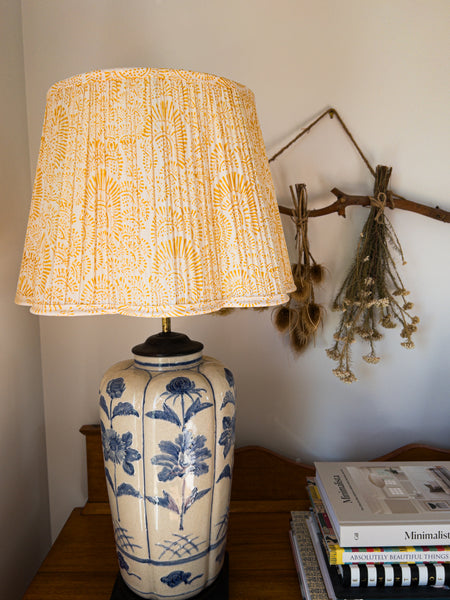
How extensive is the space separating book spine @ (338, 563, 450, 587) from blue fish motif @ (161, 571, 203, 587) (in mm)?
262

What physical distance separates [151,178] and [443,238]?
2.69ft

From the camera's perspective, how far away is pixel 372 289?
3.26 ft

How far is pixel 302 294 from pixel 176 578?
598mm

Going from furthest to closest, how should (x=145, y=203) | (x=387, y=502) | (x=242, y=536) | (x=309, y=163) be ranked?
(x=309, y=163), (x=242, y=536), (x=387, y=502), (x=145, y=203)

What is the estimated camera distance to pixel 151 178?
1.75 feet

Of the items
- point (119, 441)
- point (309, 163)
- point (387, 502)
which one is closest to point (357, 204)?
point (309, 163)

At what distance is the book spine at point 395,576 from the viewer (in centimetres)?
71

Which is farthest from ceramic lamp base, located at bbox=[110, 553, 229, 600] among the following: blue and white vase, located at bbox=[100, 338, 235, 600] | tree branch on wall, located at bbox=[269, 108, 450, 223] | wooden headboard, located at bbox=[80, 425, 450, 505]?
tree branch on wall, located at bbox=[269, 108, 450, 223]

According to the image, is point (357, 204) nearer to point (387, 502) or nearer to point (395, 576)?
point (387, 502)

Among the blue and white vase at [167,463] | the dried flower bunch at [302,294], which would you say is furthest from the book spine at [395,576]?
the dried flower bunch at [302,294]

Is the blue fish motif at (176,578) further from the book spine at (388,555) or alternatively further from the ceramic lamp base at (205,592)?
the book spine at (388,555)

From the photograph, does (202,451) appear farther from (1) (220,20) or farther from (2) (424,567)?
(1) (220,20)

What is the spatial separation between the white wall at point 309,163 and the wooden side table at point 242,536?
71 millimetres

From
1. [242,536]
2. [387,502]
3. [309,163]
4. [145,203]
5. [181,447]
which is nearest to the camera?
[145,203]
